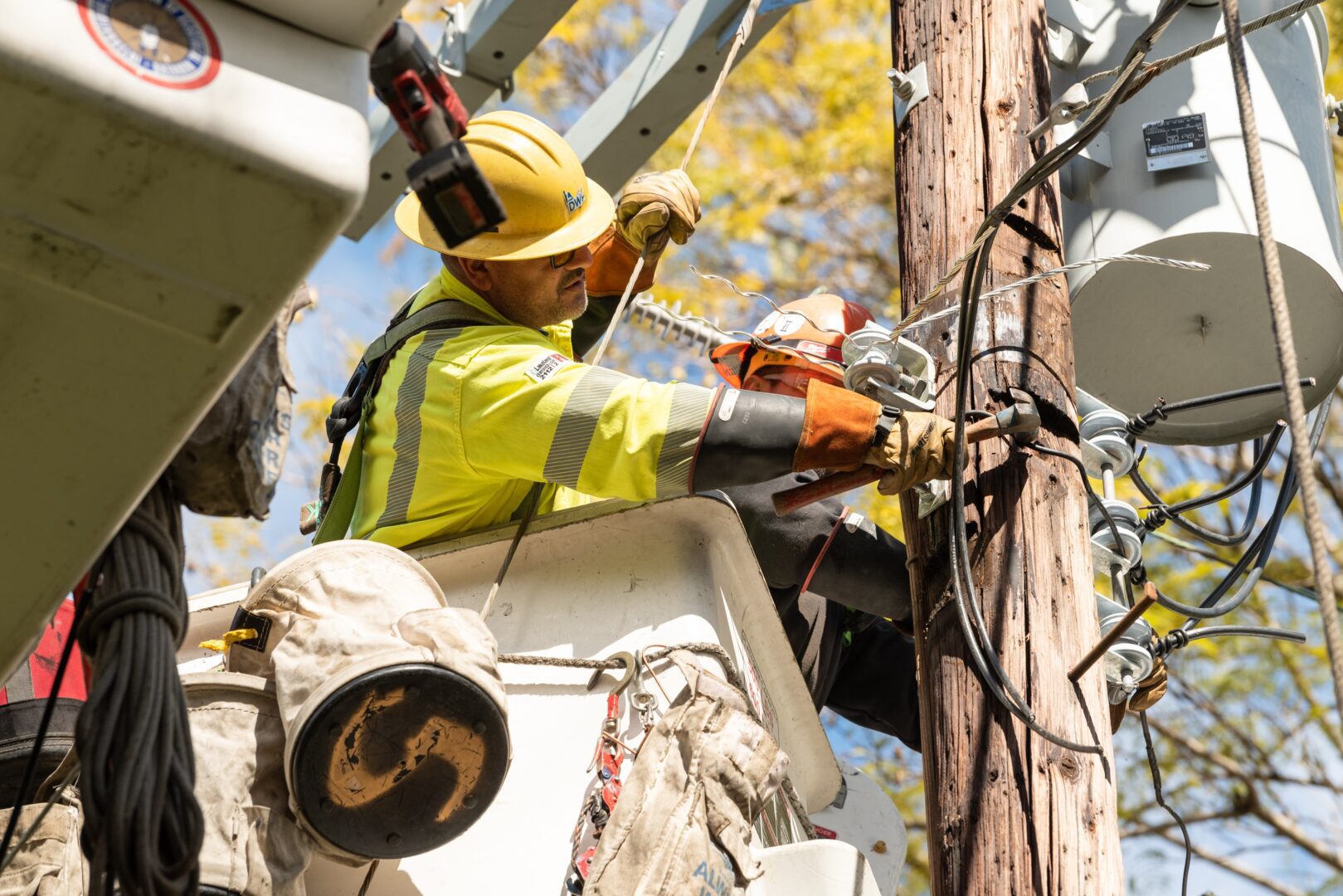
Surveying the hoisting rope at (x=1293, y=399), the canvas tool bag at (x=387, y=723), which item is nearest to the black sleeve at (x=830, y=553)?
the canvas tool bag at (x=387, y=723)

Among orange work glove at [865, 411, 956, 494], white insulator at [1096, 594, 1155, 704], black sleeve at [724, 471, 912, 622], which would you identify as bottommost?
white insulator at [1096, 594, 1155, 704]

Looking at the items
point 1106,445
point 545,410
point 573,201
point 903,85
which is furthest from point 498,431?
point 1106,445

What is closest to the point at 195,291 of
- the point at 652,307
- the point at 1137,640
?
the point at 1137,640

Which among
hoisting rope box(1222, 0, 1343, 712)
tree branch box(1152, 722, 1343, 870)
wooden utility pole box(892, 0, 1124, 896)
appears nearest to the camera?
hoisting rope box(1222, 0, 1343, 712)

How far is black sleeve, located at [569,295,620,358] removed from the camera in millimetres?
5145

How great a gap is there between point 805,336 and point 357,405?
4.95ft

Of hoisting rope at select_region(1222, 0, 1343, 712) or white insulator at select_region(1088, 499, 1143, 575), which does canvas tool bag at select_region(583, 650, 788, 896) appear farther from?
hoisting rope at select_region(1222, 0, 1343, 712)

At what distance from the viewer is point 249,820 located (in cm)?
297

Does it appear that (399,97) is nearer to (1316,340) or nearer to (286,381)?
(286,381)

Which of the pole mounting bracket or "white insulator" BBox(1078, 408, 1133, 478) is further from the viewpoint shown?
the pole mounting bracket

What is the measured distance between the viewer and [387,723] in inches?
116

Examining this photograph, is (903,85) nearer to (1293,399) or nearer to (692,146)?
(692,146)

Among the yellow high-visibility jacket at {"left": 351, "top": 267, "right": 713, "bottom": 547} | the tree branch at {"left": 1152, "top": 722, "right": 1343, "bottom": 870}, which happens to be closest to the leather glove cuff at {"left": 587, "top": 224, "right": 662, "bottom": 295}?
the yellow high-visibility jacket at {"left": 351, "top": 267, "right": 713, "bottom": 547}

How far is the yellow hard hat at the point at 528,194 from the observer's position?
13.8 ft
